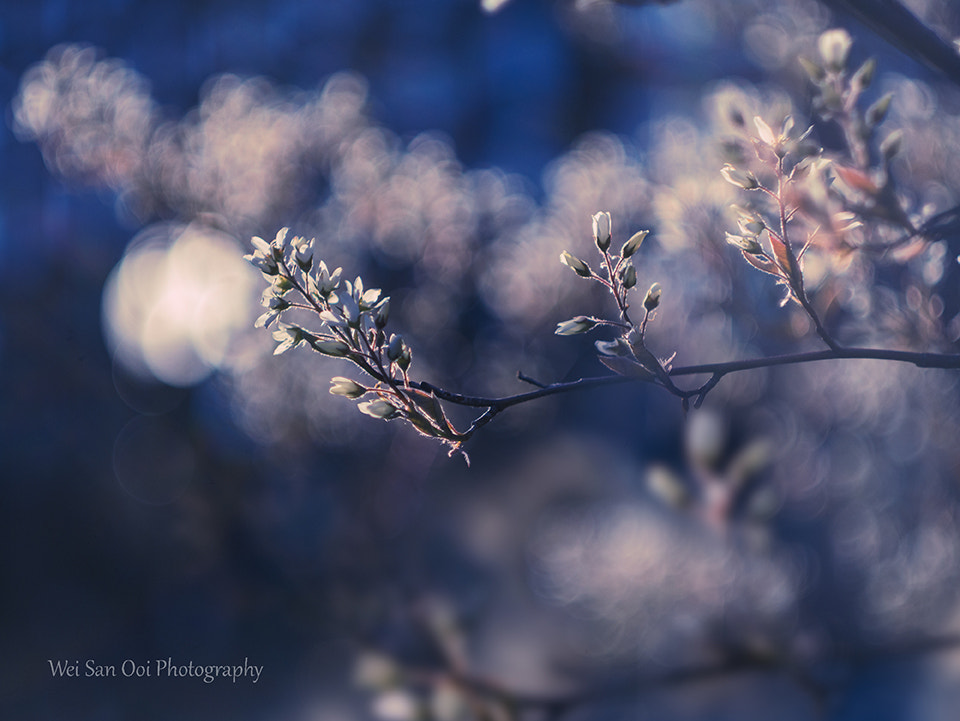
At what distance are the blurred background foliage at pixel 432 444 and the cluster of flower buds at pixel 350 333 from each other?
1125 mm

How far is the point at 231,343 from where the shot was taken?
4.78m

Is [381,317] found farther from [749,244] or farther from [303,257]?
[749,244]

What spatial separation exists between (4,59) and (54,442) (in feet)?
A: 11.1

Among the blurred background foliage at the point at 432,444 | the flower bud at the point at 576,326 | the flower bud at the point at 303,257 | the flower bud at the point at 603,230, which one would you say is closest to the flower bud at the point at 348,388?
the flower bud at the point at 303,257

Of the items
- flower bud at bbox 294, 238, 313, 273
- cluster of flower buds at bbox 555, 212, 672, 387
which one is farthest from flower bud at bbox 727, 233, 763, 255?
flower bud at bbox 294, 238, 313, 273

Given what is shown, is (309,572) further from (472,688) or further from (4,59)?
(4,59)

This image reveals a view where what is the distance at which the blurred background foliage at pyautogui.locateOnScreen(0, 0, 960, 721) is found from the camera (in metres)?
2.58

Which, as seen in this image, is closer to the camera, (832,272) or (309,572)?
(832,272)

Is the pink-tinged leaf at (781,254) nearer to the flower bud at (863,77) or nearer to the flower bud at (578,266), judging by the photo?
the flower bud at (578,266)

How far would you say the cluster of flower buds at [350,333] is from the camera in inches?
40.5

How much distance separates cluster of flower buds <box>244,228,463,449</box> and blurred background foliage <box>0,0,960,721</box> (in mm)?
1125

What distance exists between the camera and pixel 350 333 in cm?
104

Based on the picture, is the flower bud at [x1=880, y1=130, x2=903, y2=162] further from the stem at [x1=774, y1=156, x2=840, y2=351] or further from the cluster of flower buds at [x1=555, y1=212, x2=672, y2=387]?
the cluster of flower buds at [x1=555, y1=212, x2=672, y2=387]

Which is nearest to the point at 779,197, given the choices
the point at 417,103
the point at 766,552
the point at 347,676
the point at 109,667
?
the point at 766,552
